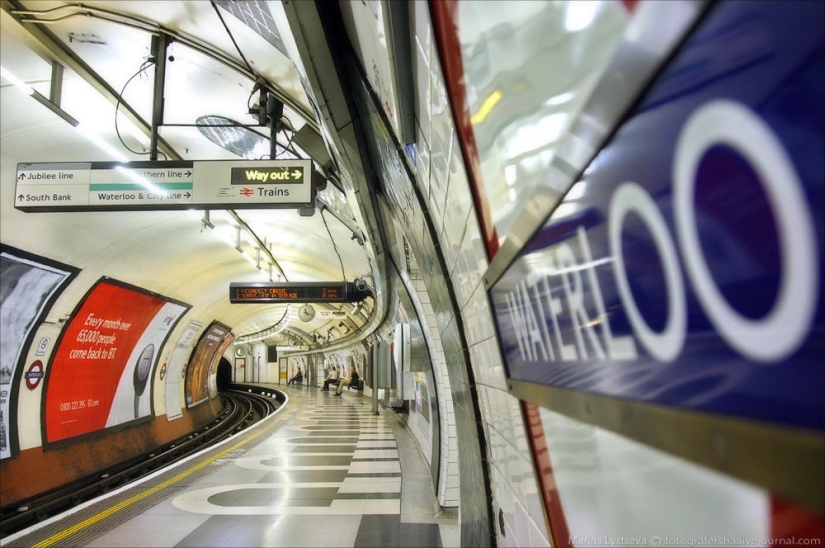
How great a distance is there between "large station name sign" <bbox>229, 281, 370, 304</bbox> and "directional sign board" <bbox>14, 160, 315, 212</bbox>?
199 inches

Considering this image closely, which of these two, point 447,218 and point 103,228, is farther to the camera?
point 103,228

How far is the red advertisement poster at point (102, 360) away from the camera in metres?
8.28

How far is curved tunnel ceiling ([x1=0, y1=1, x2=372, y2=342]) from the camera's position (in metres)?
4.14

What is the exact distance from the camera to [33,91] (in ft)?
13.3

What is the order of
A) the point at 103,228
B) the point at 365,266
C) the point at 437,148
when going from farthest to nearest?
the point at 365,266
the point at 103,228
the point at 437,148

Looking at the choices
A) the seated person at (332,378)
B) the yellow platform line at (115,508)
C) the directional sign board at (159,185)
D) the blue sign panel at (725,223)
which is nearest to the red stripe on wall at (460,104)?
the blue sign panel at (725,223)

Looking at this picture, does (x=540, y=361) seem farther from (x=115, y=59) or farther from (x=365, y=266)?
(x=365, y=266)

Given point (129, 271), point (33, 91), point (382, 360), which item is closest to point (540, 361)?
point (33, 91)

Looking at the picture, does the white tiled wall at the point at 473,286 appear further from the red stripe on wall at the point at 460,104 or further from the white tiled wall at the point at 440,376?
the white tiled wall at the point at 440,376

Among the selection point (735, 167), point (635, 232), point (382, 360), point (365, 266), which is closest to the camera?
point (735, 167)

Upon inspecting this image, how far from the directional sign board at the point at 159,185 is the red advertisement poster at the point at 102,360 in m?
4.55

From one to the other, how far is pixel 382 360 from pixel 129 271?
6037 millimetres

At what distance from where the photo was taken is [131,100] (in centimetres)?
532

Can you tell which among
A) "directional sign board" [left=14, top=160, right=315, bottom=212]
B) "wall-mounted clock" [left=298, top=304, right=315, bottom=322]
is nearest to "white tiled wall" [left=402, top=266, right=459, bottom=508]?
"directional sign board" [left=14, top=160, right=315, bottom=212]
